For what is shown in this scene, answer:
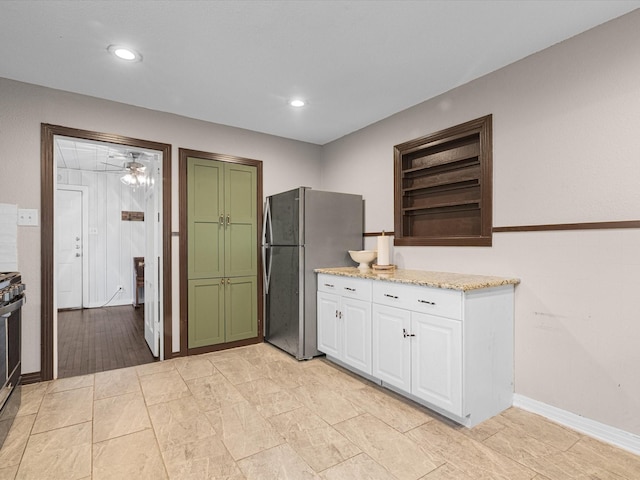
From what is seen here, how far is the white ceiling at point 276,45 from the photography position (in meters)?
1.91

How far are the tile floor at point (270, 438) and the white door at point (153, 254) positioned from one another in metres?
0.74

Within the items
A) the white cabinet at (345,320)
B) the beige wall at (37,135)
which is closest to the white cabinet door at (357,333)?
the white cabinet at (345,320)

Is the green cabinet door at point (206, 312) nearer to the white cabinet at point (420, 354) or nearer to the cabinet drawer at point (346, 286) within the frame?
the cabinet drawer at point (346, 286)

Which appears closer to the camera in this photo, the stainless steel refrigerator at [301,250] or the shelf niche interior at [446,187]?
the shelf niche interior at [446,187]

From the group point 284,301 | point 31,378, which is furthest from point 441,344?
point 31,378

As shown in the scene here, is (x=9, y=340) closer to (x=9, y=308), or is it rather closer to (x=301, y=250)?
(x=9, y=308)

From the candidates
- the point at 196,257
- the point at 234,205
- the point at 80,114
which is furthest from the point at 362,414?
the point at 80,114

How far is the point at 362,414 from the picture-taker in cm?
231

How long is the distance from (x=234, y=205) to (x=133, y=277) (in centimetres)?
370

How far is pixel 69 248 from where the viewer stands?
587 cm

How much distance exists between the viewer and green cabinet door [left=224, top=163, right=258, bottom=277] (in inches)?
148

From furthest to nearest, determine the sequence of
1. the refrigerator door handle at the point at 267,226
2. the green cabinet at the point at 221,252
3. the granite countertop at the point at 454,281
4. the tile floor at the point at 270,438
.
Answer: the refrigerator door handle at the point at 267,226 < the green cabinet at the point at 221,252 < the granite countertop at the point at 454,281 < the tile floor at the point at 270,438

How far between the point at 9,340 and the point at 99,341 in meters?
2.03

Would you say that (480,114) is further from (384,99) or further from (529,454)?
(529,454)
